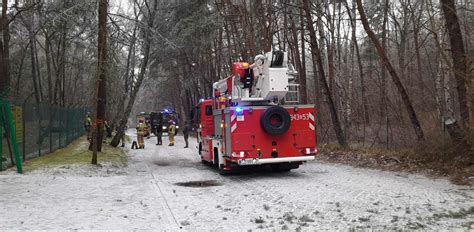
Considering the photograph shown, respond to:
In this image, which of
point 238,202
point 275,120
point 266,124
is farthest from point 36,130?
point 238,202

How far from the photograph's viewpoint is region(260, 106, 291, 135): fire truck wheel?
12.9 metres

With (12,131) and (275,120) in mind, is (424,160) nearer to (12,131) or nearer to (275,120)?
(275,120)

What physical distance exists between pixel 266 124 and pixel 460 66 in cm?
551

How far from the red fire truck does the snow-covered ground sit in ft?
2.04

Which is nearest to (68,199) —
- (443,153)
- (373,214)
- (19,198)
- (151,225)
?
(19,198)

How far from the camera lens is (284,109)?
13.1 metres

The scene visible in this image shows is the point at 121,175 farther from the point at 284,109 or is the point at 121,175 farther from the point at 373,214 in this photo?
the point at 373,214

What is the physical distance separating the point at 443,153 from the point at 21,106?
13.5 metres

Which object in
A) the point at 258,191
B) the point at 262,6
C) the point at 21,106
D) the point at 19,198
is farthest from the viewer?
the point at 262,6

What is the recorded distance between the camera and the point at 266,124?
507 inches

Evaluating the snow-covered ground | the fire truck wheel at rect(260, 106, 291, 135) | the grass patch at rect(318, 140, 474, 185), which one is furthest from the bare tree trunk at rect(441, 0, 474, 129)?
the fire truck wheel at rect(260, 106, 291, 135)

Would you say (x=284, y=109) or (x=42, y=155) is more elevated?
(x=284, y=109)

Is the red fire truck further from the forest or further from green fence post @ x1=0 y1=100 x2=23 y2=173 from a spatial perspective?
green fence post @ x1=0 y1=100 x2=23 y2=173

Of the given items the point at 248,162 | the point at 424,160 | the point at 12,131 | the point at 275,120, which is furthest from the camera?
the point at 12,131
